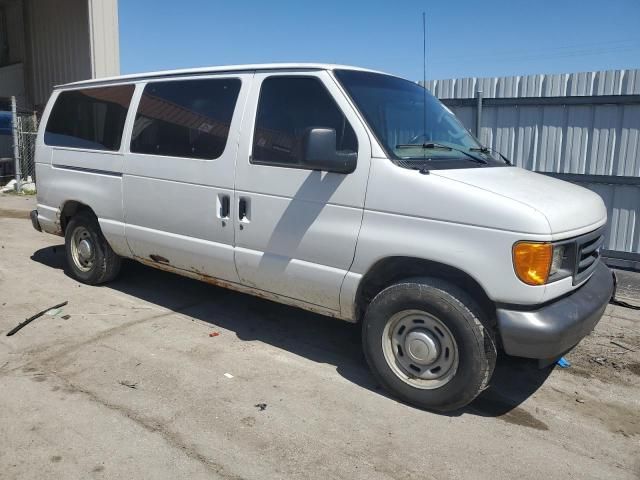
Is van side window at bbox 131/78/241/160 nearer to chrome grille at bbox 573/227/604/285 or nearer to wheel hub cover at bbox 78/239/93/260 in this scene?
wheel hub cover at bbox 78/239/93/260

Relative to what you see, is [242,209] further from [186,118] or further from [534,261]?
[534,261]

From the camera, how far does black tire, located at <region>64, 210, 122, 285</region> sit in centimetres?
589

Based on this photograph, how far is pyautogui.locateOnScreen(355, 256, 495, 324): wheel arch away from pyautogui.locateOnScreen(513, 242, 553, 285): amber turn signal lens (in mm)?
273

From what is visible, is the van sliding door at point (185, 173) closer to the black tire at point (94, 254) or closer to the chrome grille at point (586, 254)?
the black tire at point (94, 254)

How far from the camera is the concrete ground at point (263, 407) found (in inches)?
120

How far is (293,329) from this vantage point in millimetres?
5074

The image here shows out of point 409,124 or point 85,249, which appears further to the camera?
point 85,249

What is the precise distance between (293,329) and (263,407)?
58.6 inches

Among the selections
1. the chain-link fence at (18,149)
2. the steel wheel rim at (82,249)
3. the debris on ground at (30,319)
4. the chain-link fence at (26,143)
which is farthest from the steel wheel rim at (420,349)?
the chain-link fence at (26,143)

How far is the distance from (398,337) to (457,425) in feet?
2.15

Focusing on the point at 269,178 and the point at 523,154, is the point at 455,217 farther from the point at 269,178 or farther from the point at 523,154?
the point at 523,154

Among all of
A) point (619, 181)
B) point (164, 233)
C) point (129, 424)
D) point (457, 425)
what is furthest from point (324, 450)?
point (619, 181)

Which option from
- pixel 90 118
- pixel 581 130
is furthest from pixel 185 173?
pixel 581 130

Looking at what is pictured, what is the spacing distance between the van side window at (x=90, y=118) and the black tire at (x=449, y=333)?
3201 mm
